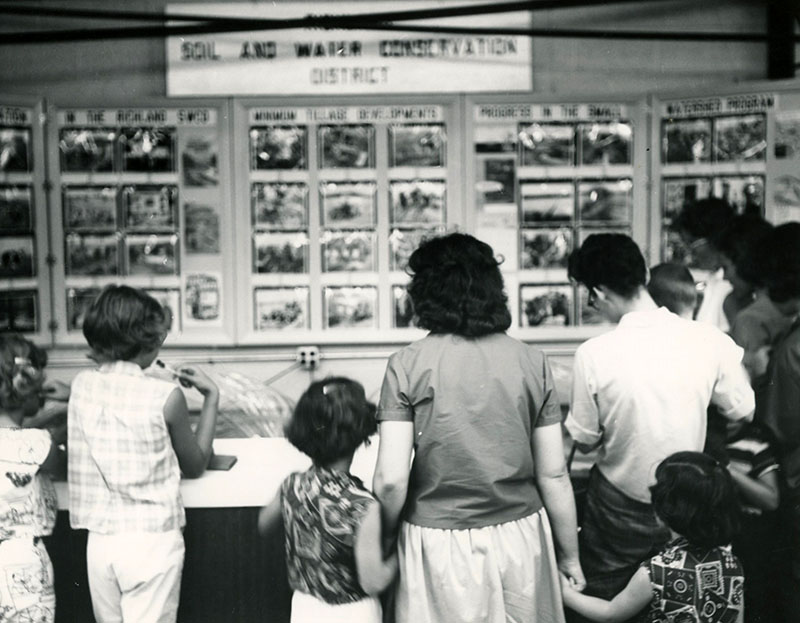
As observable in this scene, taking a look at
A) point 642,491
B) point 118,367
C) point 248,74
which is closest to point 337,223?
point 248,74

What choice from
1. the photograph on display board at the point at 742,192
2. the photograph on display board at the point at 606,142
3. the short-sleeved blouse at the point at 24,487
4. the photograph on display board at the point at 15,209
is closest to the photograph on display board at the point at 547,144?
the photograph on display board at the point at 606,142

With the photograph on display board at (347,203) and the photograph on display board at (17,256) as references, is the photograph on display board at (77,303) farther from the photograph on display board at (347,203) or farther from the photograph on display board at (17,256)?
the photograph on display board at (347,203)

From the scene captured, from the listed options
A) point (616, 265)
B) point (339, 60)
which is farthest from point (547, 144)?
point (616, 265)

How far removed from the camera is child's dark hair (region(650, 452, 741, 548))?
229 centimetres

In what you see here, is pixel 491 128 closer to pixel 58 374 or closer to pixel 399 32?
pixel 399 32

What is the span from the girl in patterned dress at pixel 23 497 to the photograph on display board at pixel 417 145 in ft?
8.55

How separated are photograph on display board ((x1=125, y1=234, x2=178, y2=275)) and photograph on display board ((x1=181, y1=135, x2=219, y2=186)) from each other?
339mm

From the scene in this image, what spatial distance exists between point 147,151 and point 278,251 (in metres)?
0.88

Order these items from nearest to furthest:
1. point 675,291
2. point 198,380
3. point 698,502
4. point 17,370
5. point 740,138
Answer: point 698,502 < point 17,370 < point 198,380 < point 675,291 < point 740,138

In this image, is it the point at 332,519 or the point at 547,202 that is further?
the point at 547,202

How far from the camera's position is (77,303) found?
4918 millimetres

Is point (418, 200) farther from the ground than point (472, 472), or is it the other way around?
point (418, 200)

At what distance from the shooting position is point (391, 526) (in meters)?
2.31

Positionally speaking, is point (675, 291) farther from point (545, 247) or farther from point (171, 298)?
point (171, 298)
